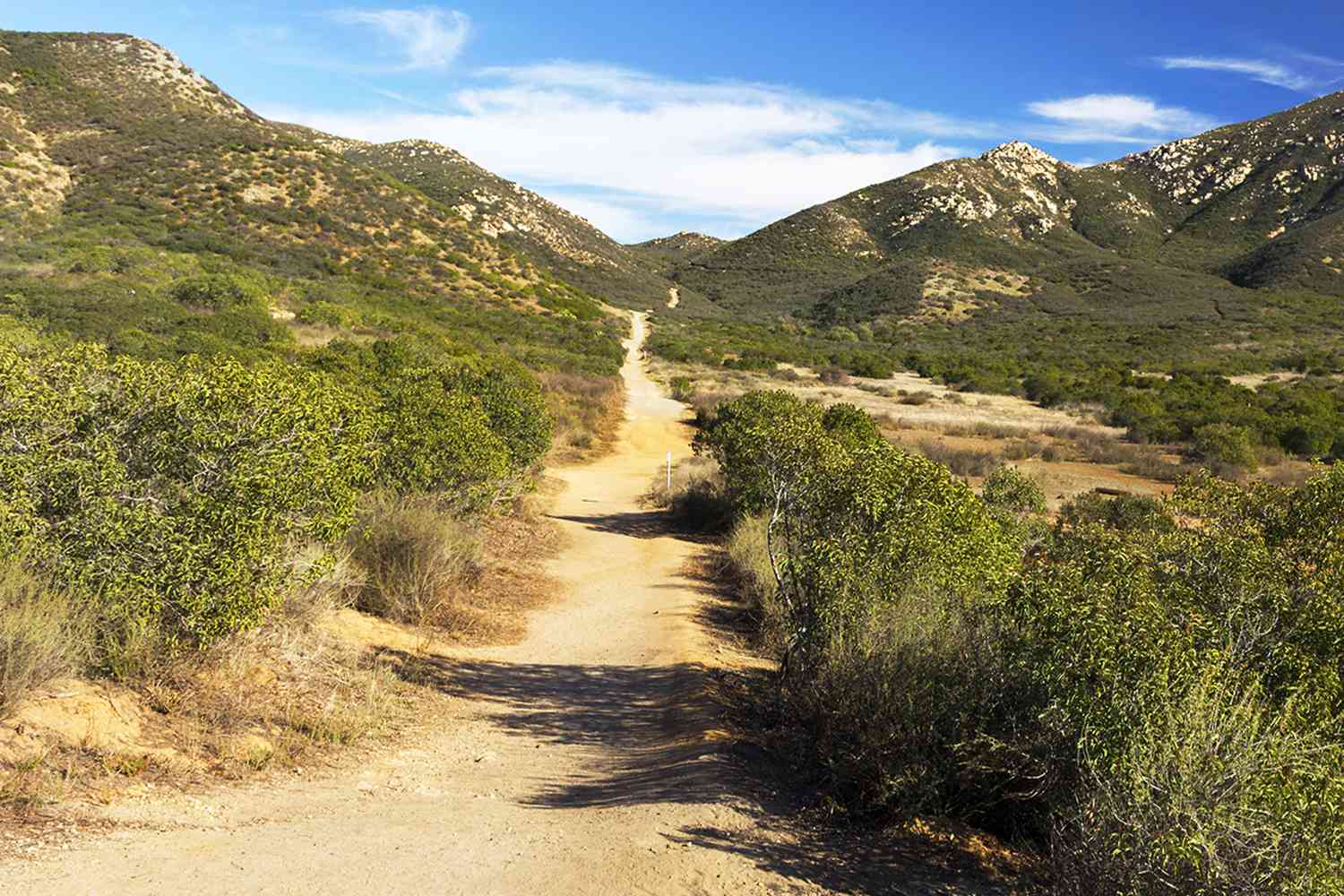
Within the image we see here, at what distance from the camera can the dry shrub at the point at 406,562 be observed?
974 cm

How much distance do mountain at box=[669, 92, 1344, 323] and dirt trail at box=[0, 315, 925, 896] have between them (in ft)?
225

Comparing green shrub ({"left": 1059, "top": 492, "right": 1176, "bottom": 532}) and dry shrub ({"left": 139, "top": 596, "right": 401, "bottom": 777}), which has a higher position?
green shrub ({"left": 1059, "top": 492, "right": 1176, "bottom": 532})

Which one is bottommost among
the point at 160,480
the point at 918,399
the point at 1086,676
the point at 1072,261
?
the point at 1086,676

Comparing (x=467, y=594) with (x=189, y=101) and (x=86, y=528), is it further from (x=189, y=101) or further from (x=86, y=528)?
(x=189, y=101)

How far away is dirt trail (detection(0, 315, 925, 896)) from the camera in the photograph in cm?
413

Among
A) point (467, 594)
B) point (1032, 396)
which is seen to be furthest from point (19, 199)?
point (1032, 396)

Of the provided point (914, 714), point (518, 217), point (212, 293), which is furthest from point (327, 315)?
point (518, 217)

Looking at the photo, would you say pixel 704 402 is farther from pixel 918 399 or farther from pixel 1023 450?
pixel 1023 450

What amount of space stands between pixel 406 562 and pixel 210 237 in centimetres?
3661

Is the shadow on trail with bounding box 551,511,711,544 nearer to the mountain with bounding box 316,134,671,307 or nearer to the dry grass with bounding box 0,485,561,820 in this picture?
the dry grass with bounding box 0,485,561,820

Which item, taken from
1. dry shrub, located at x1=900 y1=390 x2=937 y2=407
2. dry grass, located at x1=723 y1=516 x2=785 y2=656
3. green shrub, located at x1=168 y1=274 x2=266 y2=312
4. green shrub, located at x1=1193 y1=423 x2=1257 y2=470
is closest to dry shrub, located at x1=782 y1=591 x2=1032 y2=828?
dry grass, located at x1=723 y1=516 x2=785 y2=656

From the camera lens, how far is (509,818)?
5211 millimetres

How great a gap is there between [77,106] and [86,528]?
6024cm

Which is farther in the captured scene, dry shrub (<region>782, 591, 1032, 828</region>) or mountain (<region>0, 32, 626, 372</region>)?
Answer: mountain (<region>0, 32, 626, 372</region>)
